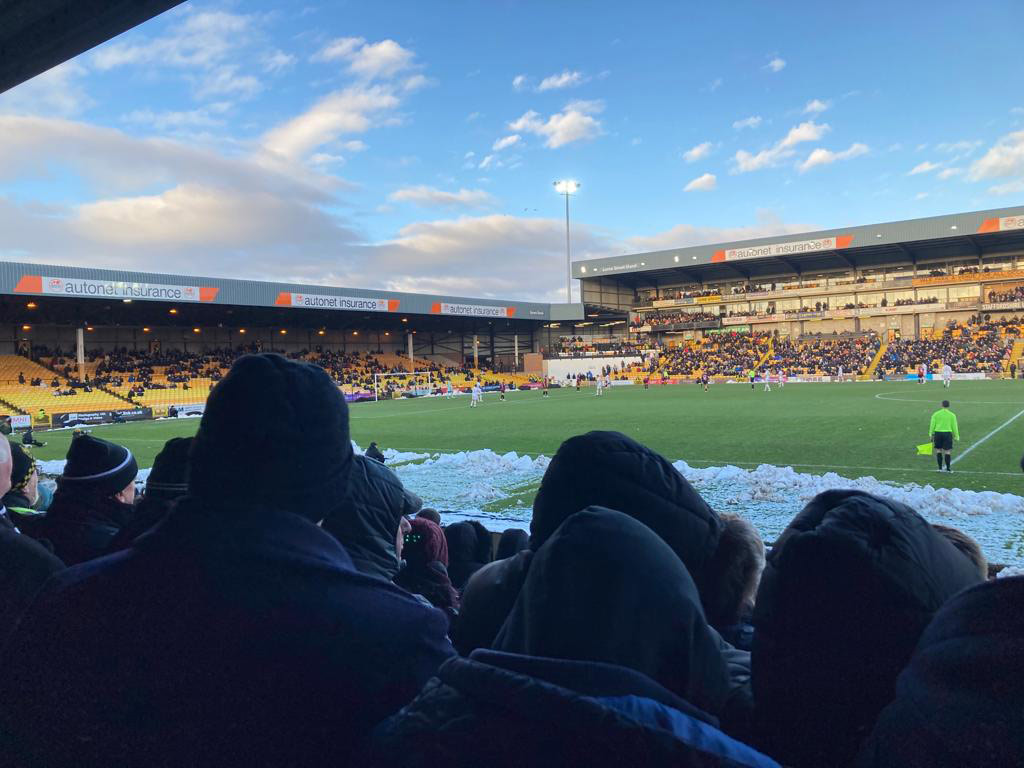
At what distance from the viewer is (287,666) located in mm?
1119

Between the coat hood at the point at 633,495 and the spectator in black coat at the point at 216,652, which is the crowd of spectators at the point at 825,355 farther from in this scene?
the spectator in black coat at the point at 216,652

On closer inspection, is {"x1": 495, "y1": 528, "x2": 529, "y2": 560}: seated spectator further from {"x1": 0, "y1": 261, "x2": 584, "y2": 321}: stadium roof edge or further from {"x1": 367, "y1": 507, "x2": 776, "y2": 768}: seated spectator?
{"x1": 0, "y1": 261, "x2": 584, "y2": 321}: stadium roof edge

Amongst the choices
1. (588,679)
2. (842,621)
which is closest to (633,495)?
(842,621)

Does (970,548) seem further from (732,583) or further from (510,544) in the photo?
(510,544)

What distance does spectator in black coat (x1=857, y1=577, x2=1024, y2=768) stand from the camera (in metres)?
0.81

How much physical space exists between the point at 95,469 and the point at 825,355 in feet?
186

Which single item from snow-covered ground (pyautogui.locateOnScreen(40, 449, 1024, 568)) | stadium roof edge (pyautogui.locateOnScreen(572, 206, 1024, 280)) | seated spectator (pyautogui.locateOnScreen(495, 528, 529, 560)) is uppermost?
stadium roof edge (pyautogui.locateOnScreen(572, 206, 1024, 280))

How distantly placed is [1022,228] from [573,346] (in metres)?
36.1

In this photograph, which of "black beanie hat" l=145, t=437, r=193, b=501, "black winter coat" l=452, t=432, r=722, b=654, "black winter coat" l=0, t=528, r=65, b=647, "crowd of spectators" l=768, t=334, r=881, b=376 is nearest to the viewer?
"black winter coat" l=452, t=432, r=722, b=654

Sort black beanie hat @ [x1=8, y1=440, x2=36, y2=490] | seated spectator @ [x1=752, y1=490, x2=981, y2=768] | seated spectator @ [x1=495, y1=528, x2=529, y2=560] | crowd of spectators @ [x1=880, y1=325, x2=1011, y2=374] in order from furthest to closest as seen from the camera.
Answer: crowd of spectators @ [x1=880, y1=325, x2=1011, y2=374]
black beanie hat @ [x1=8, y1=440, x2=36, y2=490]
seated spectator @ [x1=495, y1=528, x2=529, y2=560]
seated spectator @ [x1=752, y1=490, x2=981, y2=768]

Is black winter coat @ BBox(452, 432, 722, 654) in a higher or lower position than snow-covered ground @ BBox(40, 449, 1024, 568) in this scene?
higher

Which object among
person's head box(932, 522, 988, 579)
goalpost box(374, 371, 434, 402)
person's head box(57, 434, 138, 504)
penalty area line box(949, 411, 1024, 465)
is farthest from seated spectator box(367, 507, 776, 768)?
goalpost box(374, 371, 434, 402)

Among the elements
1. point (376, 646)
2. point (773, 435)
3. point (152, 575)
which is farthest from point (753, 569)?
point (773, 435)

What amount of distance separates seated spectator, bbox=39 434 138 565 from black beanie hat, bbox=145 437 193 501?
0.17 meters
